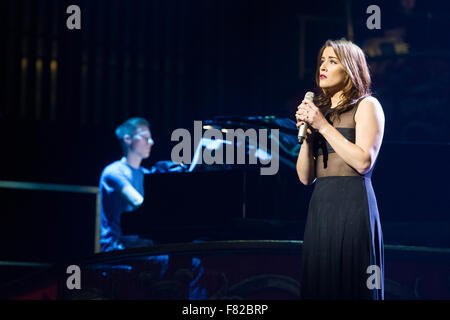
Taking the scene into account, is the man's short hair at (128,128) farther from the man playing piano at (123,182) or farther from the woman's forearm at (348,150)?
the woman's forearm at (348,150)

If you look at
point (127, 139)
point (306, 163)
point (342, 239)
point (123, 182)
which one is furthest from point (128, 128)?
point (342, 239)

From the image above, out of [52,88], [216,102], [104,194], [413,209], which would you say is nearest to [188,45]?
[216,102]

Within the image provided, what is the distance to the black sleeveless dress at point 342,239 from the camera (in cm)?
180

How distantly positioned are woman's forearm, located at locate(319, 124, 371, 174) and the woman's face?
19 cm

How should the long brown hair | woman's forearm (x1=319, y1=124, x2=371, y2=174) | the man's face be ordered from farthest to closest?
the man's face
the long brown hair
woman's forearm (x1=319, y1=124, x2=371, y2=174)

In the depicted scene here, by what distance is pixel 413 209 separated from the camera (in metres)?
3.60

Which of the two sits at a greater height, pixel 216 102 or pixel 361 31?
pixel 361 31

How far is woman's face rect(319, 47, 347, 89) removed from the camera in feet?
6.25

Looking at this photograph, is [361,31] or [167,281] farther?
[361,31]

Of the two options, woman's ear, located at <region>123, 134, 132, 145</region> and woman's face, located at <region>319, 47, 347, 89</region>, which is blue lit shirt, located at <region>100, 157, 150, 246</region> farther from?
woman's face, located at <region>319, 47, 347, 89</region>

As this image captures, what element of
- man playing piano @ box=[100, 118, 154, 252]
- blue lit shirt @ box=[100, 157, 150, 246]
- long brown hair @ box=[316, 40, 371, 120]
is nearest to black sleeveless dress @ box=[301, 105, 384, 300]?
long brown hair @ box=[316, 40, 371, 120]

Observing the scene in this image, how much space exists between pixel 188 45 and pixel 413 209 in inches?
157

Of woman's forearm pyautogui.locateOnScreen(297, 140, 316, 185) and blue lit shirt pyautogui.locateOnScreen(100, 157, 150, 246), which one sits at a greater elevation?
woman's forearm pyautogui.locateOnScreen(297, 140, 316, 185)
